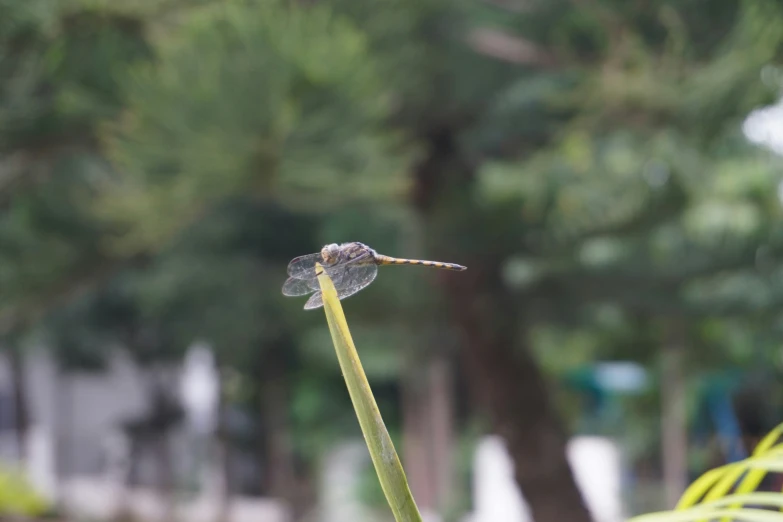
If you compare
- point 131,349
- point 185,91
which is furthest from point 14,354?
point 185,91

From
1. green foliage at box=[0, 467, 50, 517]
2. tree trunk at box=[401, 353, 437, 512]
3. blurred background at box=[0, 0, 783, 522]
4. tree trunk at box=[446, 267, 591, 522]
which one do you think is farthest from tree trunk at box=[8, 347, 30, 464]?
tree trunk at box=[446, 267, 591, 522]

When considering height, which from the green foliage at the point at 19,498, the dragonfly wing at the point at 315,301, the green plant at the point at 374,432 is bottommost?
the green plant at the point at 374,432

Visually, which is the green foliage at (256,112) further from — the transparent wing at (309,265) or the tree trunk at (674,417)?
the tree trunk at (674,417)

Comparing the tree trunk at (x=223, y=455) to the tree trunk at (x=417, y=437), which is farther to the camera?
the tree trunk at (x=223, y=455)

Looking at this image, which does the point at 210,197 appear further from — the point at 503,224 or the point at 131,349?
the point at 131,349

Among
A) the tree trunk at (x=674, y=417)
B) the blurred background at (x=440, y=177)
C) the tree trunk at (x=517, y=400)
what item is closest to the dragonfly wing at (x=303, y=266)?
the blurred background at (x=440, y=177)

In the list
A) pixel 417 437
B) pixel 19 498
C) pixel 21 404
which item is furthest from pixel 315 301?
pixel 21 404
